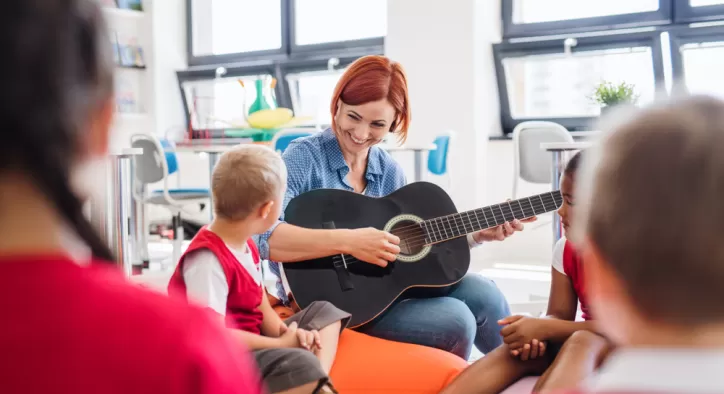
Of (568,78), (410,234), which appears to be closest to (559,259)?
(410,234)

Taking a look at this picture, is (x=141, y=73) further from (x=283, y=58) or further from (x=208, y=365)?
(x=208, y=365)

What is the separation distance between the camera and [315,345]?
1.66 metres

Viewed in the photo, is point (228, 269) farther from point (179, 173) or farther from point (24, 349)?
point (179, 173)

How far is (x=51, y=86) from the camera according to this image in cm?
40

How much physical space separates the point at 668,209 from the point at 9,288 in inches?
16.1

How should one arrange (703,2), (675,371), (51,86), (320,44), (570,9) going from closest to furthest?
(51,86) → (675,371) → (703,2) → (570,9) → (320,44)

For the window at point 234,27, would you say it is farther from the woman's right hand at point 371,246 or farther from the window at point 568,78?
the woman's right hand at point 371,246

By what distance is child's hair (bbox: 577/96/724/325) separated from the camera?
0.52 m

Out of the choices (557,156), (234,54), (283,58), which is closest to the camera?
A: (557,156)

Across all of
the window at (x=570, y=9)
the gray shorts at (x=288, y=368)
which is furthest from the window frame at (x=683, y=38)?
the gray shorts at (x=288, y=368)

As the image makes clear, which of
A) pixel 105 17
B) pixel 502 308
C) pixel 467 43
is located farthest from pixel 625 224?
pixel 467 43

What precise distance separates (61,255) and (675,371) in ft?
1.29

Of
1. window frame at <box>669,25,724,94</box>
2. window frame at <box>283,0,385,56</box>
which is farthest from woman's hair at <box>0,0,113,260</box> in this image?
window frame at <box>283,0,385,56</box>

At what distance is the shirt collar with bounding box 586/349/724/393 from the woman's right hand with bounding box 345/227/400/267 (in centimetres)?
141
